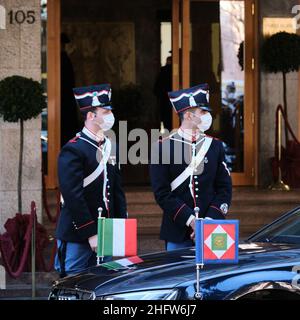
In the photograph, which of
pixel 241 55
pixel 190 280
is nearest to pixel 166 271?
pixel 190 280

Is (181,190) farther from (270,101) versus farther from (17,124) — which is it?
(270,101)

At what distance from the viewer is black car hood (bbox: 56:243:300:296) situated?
21.0 feet

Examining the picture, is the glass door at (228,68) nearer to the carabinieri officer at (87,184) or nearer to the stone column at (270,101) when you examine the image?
the stone column at (270,101)

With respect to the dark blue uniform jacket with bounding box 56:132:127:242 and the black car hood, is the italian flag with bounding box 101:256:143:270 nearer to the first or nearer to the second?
the black car hood

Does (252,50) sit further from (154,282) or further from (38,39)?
(154,282)

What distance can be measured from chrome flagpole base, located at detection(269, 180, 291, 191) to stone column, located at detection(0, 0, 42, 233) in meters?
3.94

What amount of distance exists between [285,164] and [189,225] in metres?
7.17

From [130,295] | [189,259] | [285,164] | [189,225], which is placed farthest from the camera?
[285,164]

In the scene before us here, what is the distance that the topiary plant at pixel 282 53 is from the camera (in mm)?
14797

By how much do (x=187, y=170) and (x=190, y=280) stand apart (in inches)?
71.7

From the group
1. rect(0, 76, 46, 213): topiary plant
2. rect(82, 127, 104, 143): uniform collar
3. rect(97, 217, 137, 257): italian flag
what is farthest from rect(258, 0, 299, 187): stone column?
rect(97, 217, 137, 257): italian flag

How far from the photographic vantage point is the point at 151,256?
7.30 m

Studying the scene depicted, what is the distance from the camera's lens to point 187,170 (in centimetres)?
806

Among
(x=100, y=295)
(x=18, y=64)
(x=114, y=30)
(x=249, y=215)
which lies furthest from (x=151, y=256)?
(x=114, y=30)
